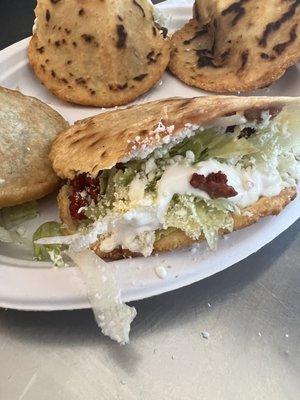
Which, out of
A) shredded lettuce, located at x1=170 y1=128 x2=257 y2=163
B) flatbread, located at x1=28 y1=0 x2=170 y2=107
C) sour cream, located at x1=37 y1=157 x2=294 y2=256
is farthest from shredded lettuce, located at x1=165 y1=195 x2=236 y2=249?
flatbread, located at x1=28 y1=0 x2=170 y2=107

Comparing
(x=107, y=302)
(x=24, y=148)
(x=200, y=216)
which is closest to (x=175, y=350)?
(x=107, y=302)

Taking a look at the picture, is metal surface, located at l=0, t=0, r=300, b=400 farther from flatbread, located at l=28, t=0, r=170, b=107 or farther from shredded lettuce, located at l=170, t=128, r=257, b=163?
flatbread, located at l=28, t=0, r=170, b=107

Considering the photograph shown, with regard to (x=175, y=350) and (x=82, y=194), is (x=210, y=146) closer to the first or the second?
(x=82, y=194)

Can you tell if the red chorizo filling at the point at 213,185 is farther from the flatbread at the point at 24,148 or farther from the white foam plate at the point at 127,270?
the flatbread at the point at 24,148

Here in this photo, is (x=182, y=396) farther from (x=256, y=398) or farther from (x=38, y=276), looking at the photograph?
(x=38, y=276)

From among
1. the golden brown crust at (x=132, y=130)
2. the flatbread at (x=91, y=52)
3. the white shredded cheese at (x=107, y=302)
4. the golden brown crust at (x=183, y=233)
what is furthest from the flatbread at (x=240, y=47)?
the white shredded cheese at (x=107, y=302)
